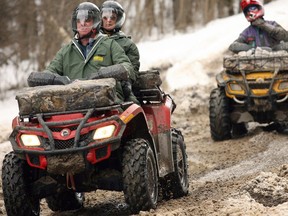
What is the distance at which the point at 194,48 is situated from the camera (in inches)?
1054

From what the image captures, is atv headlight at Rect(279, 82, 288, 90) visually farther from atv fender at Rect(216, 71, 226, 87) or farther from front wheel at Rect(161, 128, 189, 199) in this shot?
front wheel at Rect(161, 128, 189, 199)

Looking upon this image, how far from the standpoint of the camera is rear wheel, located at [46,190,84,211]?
933 centimetres

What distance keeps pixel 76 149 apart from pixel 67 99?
535 millimetres

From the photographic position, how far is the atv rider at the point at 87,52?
913cm

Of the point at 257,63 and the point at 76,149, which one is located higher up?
the point at 76,149

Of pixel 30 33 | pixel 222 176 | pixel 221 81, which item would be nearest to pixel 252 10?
pixel 221 81

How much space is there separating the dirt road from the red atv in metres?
0.42

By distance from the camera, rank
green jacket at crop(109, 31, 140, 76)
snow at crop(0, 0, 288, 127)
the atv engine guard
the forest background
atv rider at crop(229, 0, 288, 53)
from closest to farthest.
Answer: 1. the atv engine guard
2. green jacket at crop(109, 31, 140, 76)
3. atv rider at crop(229, 0, 288, 53)
4. the forest background
5. snow at crop(0, 0, 288, 127)

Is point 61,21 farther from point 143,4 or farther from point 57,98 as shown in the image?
point 57,98

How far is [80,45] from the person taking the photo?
929 cm

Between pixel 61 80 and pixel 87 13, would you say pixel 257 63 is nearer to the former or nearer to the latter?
pixel 87 13

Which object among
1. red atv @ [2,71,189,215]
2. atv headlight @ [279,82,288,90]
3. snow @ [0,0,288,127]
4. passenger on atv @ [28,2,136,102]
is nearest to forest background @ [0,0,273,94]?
snow @ [0,0,288,127]

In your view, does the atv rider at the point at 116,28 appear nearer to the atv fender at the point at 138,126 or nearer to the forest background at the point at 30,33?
the atv fender at the point at 138,126

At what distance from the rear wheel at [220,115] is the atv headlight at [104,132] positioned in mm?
6987
